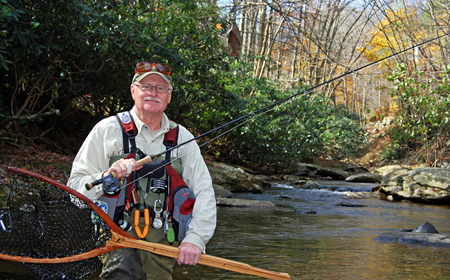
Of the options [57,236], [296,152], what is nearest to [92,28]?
[57,236]

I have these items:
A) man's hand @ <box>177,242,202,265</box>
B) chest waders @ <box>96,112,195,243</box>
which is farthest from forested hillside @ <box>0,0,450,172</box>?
man's hand @ <box>177,242,202,265</box>

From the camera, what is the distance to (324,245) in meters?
6.35

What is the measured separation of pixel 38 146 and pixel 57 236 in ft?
26.7

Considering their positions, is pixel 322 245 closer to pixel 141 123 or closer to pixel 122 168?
pixel 141 123

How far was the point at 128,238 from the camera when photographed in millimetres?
2625

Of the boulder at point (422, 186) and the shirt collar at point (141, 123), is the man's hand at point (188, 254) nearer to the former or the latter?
the shirt collar at point (141, 123)

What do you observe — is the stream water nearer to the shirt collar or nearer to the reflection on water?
the reflection on water

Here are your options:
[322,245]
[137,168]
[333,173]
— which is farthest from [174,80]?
[333,173]

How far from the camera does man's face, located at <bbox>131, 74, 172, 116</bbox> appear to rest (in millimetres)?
2990

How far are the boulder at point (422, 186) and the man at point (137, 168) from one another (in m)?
11.0

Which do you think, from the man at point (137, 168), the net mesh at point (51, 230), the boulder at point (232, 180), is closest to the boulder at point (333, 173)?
the boulder at point (232, 180)

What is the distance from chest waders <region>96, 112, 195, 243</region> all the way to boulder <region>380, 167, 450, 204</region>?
11.2m

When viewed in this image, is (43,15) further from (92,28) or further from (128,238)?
(128,238)

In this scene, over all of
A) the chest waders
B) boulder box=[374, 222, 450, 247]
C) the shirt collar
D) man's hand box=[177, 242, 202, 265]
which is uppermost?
the shirt collar
